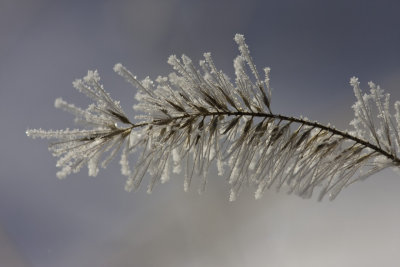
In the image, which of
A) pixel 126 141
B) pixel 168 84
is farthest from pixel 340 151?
pixel 126 141

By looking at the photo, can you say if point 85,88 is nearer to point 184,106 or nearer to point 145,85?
point 145,85

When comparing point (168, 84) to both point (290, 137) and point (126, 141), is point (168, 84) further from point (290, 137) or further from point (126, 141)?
point (290, 137)

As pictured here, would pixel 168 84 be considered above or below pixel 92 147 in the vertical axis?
above

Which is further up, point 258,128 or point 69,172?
point 258,128

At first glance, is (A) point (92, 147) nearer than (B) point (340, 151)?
Yes

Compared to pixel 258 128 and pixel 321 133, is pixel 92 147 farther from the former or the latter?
pixel 321 133

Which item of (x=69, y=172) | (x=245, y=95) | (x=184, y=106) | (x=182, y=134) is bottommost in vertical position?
Result: (x=69, y=172)

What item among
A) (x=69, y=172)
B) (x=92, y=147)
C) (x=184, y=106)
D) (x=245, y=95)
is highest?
(x=245, y=95)

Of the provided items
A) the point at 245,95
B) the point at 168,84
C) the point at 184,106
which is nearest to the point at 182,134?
the point at 184,106

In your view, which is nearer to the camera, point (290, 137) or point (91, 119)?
point (91, 119)
